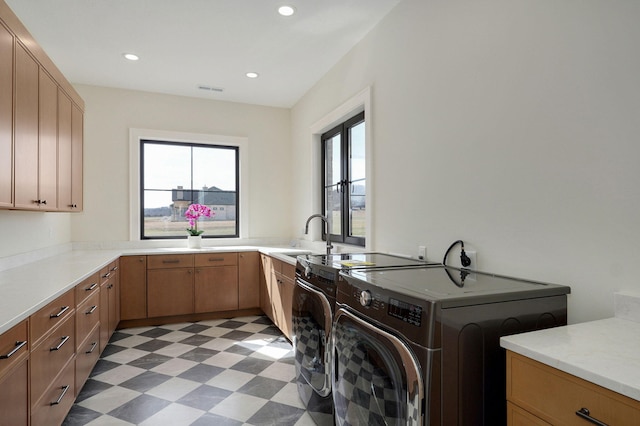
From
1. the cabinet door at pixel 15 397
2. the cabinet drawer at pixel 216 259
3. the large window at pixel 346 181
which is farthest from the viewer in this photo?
the cabinet drawer at pixel 216 259

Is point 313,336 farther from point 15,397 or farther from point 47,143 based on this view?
point 47,143

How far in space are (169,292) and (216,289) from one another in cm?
50

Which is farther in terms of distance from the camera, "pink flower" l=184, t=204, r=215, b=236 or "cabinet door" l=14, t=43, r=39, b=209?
"pink flower" l=184, t=204, r=215, b=236

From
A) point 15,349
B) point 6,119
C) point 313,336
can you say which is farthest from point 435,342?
point 6,119

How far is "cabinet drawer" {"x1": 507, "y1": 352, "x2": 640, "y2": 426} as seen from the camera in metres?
0.86

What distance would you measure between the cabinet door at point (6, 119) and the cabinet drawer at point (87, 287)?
645mm

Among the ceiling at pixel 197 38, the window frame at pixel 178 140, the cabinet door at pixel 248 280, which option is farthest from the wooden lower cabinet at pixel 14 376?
the window frame at pixel 178 140

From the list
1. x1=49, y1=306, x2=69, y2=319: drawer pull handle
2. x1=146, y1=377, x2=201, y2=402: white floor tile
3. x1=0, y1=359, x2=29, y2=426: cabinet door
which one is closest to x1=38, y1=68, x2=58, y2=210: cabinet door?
x1=49, y1=306, x2=69, y2=319: drawer pull handle

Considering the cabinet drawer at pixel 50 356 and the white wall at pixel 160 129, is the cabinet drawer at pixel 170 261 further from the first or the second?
the cabinet drawer at pixel 50 356

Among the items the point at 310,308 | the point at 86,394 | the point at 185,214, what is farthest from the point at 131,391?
the point at 185,214

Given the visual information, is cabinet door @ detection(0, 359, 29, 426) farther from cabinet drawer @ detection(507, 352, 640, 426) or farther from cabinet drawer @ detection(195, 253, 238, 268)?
cabinet drawer @ detection(195, 253, 238, 268)

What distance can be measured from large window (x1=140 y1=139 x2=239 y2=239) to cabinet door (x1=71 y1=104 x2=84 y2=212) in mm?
1001

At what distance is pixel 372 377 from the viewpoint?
4.81 feet

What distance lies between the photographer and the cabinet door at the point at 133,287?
3826 millimetres
